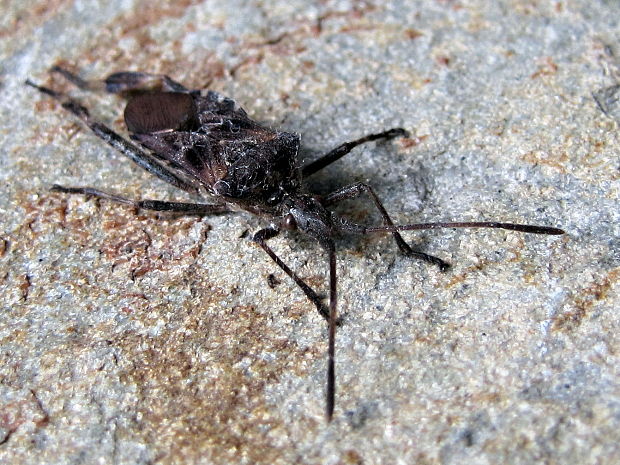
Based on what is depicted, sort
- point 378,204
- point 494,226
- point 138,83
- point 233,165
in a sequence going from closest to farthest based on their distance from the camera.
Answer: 1. point 494,226
2. point 378,204
3. point 233,165
4. point 138,83

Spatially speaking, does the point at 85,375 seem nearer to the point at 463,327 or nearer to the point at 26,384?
the point at 26,384

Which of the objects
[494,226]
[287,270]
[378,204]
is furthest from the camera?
[378,204]

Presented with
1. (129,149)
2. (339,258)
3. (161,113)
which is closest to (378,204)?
(339,258)

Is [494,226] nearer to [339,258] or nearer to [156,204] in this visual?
[339,258]

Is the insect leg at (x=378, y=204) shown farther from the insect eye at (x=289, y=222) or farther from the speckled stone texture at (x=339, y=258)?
the insect eye at (x=289, y=222)

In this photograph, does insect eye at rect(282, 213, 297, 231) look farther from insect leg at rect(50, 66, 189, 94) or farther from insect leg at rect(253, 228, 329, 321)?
insect leg at rect(50, 66, 189, 94)

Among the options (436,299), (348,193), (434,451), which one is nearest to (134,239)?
(348,193)
